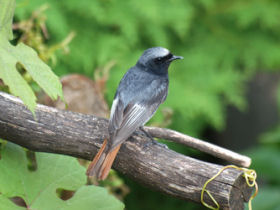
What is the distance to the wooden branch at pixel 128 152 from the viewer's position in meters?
1.83

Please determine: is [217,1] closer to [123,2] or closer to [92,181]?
[123,2]

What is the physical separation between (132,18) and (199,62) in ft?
2.64

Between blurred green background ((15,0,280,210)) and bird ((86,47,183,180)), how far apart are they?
0.82 m

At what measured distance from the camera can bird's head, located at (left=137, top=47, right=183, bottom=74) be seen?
2857 mm

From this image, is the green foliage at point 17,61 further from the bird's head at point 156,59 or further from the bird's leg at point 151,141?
the bird's head at point 156,59

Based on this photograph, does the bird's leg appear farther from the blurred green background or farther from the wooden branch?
the blurred green background

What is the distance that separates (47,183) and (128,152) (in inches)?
14.2

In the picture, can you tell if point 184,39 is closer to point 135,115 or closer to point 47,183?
point 135,115

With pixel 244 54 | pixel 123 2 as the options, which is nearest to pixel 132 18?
pixel 123 2

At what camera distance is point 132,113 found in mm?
2471

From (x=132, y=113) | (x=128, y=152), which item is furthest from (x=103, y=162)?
(x=132, y=113)

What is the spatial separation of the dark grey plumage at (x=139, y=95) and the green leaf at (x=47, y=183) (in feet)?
0.71

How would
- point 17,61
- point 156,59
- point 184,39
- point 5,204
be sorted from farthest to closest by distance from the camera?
point 184,39, point 156,59, point 5,204, point 17,61

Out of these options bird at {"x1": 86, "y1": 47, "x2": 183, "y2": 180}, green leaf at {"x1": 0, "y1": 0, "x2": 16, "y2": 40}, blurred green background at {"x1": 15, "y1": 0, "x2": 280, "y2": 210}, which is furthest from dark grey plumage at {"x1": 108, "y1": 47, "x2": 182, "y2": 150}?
blurred green background at {"x1": 15, "y1": 0, "x2": 280, "y2": 210}
